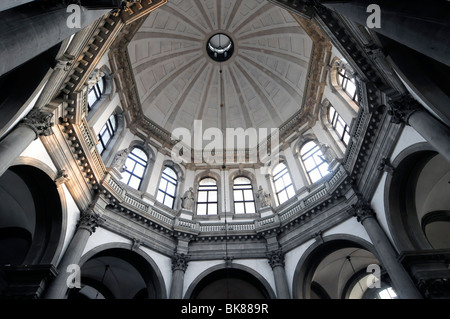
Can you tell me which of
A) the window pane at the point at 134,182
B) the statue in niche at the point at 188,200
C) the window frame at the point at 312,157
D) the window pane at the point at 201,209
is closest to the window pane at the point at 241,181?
the window pane at the point at 201,209

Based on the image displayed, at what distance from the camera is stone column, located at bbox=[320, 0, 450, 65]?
558 centimetres

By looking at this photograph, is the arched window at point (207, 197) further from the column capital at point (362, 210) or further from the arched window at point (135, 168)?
the column capital at point (362, 210)

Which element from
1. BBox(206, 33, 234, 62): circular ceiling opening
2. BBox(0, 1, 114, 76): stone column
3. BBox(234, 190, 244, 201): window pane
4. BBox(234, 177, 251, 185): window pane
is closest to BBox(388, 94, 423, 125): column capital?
BBox(0, 1, 114, 76): stone column

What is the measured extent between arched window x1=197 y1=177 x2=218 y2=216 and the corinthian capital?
13.6 feet

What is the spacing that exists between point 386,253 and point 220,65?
21.1 m

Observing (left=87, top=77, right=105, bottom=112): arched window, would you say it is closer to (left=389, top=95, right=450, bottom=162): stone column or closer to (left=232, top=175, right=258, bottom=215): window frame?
(left=232, top=175, right=258, bottom=215): window frame

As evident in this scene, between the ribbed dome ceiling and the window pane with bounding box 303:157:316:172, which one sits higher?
the ribbed dome ceiling

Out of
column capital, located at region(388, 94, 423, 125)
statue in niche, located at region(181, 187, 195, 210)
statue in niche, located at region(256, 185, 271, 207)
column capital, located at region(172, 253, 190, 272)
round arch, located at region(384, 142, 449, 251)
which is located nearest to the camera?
column capital, located at region(388, 94, 423, 125)

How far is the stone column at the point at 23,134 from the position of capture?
7930 millimetres

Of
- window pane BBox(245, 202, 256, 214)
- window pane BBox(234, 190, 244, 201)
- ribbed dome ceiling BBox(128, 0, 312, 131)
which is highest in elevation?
ribbed dome ceiling BBox(128, 0, 312, 131)

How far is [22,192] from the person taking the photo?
12211 millimetres

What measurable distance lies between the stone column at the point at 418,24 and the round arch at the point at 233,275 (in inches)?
484

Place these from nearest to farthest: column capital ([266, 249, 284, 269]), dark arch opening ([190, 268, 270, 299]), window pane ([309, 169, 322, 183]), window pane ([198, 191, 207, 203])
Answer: column capital ([266, 249, 284, 269]), dark arch opening ([190, 268, 270, 299]), window pane ([309, 169, 322, 183]), window pane ([198, 191, 207, 203])
